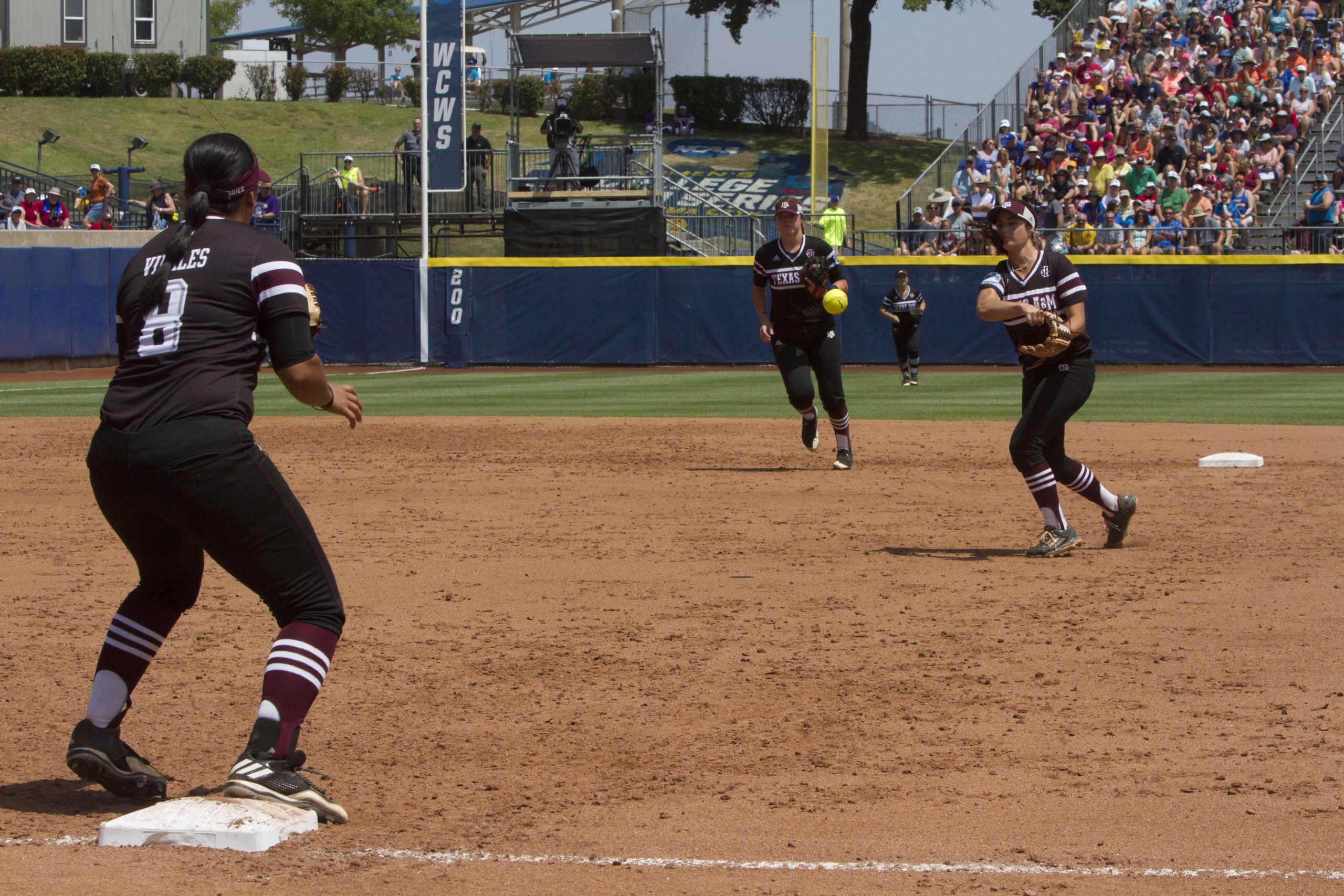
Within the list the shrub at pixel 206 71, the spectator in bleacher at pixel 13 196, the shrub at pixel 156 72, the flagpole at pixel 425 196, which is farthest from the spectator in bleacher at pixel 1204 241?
the shrub at pixel 156 72

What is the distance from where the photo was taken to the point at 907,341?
22141 millimetres

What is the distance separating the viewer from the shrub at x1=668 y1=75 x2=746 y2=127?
163 feet

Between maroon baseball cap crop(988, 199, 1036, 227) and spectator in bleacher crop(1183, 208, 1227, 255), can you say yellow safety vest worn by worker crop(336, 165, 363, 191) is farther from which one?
maroon baseball cap crop(988, 199, 1036, 227)

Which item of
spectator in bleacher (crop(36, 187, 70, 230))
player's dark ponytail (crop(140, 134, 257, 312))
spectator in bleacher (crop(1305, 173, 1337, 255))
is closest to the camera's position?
player's dark ponytail (crop(140, 134, 257, 312))

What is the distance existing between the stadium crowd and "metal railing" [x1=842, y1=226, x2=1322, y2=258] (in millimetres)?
29

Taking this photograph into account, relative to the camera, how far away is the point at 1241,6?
31.3 meters

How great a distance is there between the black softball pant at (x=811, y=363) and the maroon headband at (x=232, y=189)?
7775 millimetres

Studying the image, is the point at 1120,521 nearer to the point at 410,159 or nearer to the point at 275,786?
Result: the point at 275,786

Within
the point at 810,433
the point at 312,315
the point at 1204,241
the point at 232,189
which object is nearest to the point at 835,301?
the point at 810,433

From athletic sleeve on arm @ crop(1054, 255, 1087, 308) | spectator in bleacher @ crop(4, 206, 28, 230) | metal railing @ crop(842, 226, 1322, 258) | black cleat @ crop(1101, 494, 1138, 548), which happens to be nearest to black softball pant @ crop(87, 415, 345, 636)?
athletic sleeve on arm @ crop(1054, 255, 1087, 308)

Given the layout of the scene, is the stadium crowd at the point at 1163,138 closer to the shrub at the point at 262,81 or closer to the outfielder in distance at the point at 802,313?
the outfielder in distance at the point at 802,313

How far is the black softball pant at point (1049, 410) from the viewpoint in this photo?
8047 mm

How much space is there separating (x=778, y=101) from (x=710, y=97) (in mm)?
2455

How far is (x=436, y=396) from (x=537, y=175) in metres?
12.8
